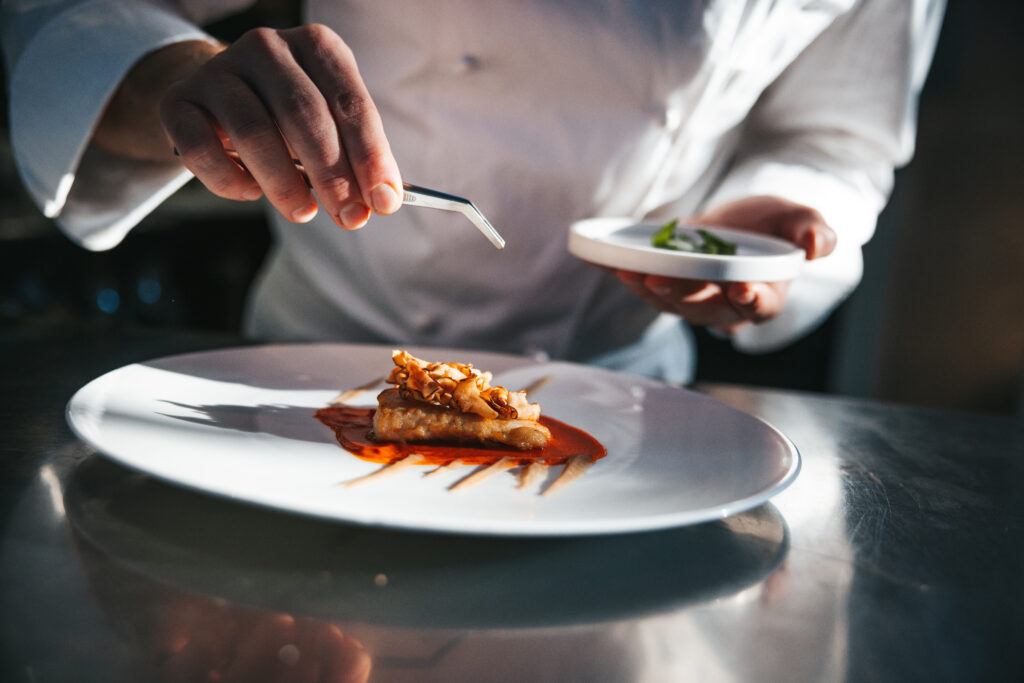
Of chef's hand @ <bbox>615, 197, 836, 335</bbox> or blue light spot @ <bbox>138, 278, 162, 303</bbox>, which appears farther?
blue light spot @ <bbox>138, 278, 162, 303</bbox>

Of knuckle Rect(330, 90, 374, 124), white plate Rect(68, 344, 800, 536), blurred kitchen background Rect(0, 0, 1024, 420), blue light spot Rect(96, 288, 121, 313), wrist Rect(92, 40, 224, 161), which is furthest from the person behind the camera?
blurred kitchen background Rect(0, 0, 1024, 420)

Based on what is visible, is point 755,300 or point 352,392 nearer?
point 352,392

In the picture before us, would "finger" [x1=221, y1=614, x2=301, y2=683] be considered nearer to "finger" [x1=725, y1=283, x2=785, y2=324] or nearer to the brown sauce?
the brown sauce

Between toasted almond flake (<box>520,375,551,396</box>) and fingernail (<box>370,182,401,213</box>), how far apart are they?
351 millimetres

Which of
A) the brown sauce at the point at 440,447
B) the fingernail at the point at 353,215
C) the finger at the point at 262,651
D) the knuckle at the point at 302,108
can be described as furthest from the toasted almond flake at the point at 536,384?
the finger at the point at 262,651

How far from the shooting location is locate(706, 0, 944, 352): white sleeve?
4.87ft

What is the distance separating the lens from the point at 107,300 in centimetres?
270

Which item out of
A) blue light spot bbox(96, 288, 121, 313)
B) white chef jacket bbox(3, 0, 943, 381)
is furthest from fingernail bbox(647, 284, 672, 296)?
blue light spot bbox(96, 288, 121, 313)

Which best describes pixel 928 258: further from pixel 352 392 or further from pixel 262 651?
pixel 262 651

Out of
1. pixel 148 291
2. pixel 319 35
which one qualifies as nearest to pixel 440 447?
pixel 319 35

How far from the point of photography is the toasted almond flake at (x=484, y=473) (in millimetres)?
690

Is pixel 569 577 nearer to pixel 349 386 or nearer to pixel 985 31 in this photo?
pixel 349 386

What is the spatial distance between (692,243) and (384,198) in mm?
597

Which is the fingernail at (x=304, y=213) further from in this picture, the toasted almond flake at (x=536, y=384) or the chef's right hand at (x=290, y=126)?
the toasted almond flake at (x=536, y=384)
